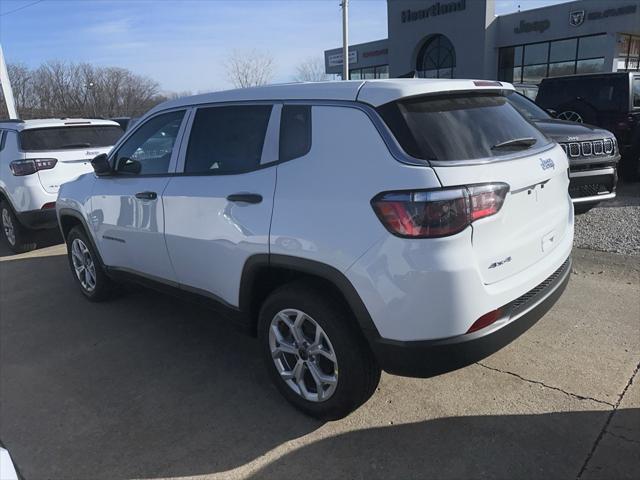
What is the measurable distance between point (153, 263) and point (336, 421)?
185cm

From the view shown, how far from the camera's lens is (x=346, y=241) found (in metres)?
2.48

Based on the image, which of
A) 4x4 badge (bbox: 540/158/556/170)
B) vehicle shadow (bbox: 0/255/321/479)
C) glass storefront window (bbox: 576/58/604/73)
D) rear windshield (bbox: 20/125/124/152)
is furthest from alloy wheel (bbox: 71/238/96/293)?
glass storefront window (bbox: 576/58/604/73)

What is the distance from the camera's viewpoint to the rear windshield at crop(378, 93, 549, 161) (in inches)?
95.9

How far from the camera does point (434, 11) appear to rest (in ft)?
94.0

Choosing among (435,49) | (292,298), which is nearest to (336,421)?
(292,298)

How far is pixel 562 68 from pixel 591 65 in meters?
1.41

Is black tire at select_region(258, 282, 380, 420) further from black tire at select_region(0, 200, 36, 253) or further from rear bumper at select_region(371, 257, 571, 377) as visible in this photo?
black tire at select_region(0, 200, 36, 253)

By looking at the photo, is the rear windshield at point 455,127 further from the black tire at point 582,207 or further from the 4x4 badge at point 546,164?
the black tire at point 582,207

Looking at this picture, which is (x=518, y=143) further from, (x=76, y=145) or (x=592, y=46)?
(x=592, y=46)

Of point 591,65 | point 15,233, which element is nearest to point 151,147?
point 15,233

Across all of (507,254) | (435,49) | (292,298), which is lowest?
(292,298)

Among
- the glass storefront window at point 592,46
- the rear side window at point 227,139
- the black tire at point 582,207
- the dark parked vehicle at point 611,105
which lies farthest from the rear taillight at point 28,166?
the glass storefront window at point 592,46

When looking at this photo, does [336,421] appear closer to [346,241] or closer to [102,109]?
[346,241]

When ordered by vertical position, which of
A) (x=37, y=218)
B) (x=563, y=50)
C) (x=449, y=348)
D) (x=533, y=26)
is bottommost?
(x=37, y=218)
